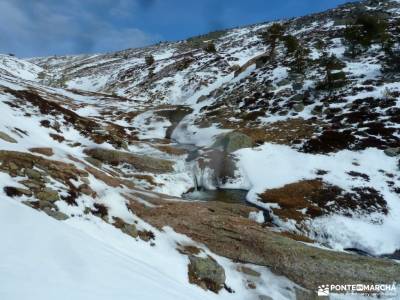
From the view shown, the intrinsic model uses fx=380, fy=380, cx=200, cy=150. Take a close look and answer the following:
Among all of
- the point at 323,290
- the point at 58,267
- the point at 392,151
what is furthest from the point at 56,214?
the point at 392,151

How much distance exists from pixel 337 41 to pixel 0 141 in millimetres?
57559

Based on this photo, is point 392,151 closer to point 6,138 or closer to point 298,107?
point 298,107

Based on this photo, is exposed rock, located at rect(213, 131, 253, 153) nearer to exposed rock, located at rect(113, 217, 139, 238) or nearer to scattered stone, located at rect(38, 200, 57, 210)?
exposed rock, located at rect(113, 217, 139, 238)

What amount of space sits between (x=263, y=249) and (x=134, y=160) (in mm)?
14106

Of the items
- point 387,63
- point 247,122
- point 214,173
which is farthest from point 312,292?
point 387,63

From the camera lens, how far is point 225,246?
1728cm

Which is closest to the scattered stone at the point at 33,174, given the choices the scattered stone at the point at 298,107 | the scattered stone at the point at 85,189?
the scattered stone at the point at 85,189

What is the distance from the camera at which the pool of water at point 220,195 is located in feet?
83.3

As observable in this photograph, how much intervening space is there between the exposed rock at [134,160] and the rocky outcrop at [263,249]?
26.5ft

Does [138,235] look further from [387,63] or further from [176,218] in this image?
[387,63]

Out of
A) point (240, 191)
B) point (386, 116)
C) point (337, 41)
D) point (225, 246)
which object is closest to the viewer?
point (225, 246)

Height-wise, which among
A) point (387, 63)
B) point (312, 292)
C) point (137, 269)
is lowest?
point (137, 269)

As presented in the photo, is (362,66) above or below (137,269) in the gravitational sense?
above

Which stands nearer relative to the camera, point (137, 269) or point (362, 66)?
point (137, 269)
